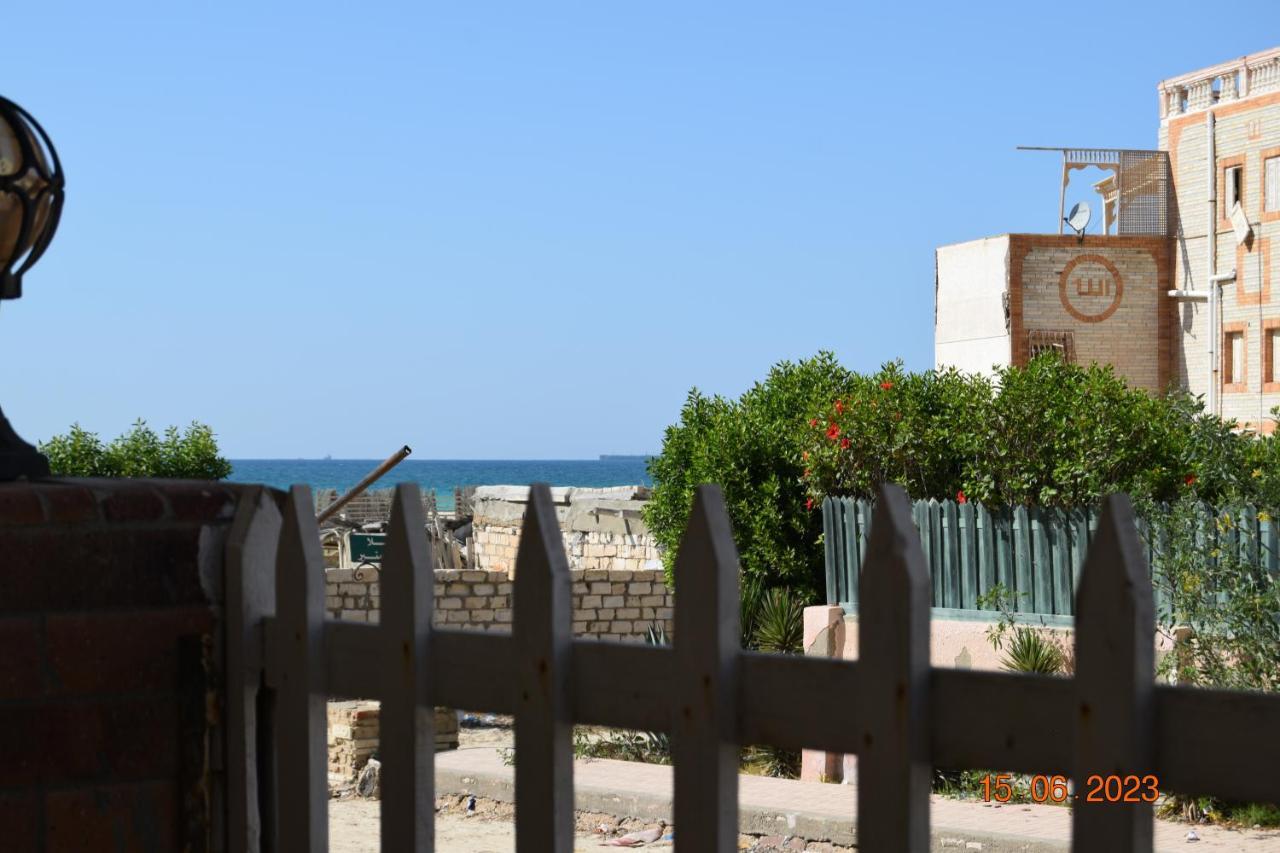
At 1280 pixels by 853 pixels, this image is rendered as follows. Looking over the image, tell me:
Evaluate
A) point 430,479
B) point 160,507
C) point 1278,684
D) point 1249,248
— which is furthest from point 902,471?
point 430,479

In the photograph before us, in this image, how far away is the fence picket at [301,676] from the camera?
235cm

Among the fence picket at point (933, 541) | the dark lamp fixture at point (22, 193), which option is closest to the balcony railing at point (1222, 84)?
the fence picket at point (933, 541)

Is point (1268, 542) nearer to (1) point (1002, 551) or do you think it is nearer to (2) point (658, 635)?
(1) point (1002, 551)

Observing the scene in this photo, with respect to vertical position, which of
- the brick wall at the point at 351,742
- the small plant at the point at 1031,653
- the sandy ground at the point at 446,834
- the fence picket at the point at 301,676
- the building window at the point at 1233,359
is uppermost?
the building window at the point at 1233,359

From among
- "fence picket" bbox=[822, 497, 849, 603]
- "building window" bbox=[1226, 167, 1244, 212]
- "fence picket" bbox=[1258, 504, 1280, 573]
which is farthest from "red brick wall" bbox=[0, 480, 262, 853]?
"building window" bbox=[1226, 167, 1244, 212]

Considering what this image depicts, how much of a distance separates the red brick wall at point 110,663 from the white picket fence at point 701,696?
60 mm

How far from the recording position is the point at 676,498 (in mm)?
19609

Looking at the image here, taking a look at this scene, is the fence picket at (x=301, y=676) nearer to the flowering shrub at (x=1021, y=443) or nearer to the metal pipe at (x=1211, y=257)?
the flowering shrub at (x=1021, y=443)

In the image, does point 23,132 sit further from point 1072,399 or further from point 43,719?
point 1072,399

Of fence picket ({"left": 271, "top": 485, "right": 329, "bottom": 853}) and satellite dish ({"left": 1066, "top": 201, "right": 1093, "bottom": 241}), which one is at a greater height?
satellite dish ({"left": 1066, "top": 201, "right": 1093, "bottom": 241})

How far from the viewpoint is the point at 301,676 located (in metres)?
2.36

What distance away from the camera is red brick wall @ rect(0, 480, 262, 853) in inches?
88.0

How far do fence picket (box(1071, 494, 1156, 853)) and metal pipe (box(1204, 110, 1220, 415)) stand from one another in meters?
33.7

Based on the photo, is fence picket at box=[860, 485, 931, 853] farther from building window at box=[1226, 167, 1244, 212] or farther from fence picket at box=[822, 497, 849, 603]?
building window at box=[1226, 167, 1244, 212]
